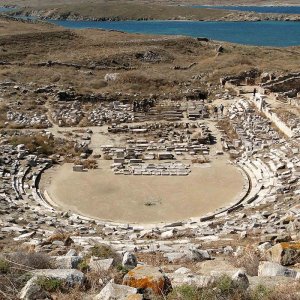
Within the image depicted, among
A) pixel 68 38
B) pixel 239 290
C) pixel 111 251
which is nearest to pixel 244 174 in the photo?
pixel 111 251

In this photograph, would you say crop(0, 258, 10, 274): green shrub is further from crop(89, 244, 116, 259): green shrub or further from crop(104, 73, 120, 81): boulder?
crop(104, 73, 120, 81): boulder

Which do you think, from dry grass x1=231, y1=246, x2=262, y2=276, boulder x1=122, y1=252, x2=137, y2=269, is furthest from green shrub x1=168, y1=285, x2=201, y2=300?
dry grass x1=231, y1=246, x2=262, y2=276

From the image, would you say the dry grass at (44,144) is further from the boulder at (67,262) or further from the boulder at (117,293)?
the boulder at (117,293)

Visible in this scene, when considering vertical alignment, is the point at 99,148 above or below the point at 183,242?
above

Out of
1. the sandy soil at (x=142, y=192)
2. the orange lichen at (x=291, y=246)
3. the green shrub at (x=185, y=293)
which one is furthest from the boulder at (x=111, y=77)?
the green shrub at (x=185, y=293)

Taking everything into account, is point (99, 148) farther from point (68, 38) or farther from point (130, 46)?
point (68, 38)

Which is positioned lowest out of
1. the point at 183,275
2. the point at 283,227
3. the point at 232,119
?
the point at 183,275

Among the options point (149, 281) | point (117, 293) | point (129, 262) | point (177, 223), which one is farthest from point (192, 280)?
point (177, 223)

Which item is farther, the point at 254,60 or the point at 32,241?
the point at 254,60
